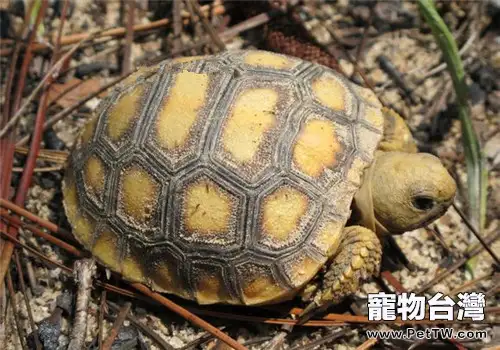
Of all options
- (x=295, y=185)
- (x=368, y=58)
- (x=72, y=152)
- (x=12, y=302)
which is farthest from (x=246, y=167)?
(x=368, y=58)

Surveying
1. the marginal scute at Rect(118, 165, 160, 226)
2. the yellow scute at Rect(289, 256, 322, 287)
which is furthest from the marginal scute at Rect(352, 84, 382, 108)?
the marginal scute at Rect(118, 165, 160, 226)

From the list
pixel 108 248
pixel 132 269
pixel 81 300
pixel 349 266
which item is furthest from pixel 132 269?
pixel 349 266

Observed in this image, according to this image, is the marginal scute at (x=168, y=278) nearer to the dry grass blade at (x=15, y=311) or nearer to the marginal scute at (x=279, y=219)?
the marginal scute at (x=279, y=219)

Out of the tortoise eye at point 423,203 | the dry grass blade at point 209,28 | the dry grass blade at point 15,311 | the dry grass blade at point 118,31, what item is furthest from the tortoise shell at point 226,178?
the dry grass blade at point 118,31

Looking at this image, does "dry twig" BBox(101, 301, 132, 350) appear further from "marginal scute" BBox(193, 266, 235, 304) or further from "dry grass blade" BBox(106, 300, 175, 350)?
"marginal scute" BBox(193, 266, 235, 304)

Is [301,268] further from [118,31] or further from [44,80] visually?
[118,31]

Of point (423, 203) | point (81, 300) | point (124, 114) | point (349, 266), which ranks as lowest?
point (81, 300)

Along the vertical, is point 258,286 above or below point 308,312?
above
